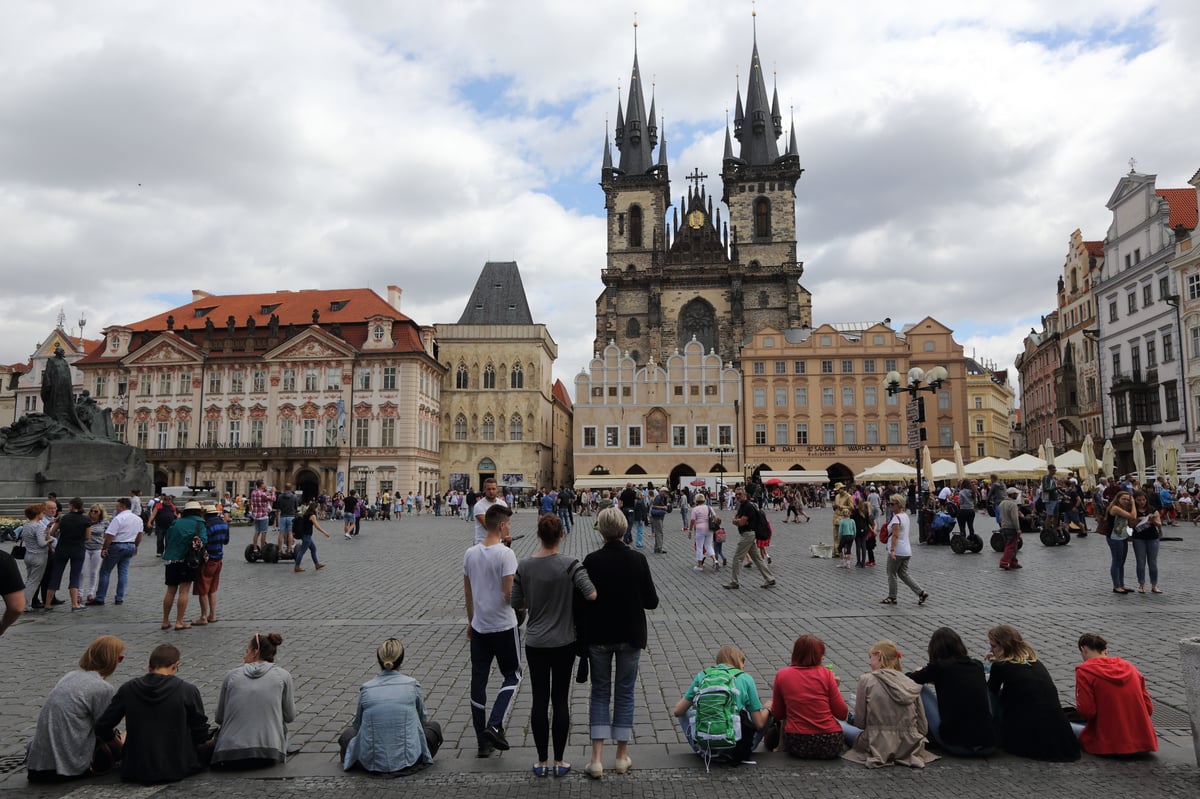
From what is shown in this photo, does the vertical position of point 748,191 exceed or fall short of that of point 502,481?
it exceeds it

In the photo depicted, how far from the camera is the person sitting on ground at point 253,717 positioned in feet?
17.0

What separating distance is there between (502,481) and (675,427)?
13055 mm

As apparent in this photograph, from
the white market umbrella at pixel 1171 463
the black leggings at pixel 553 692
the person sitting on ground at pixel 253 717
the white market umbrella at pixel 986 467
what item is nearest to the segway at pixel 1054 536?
the white market umbrella at pixel 986 467

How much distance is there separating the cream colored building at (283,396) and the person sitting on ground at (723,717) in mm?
51224

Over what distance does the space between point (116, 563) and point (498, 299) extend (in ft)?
181

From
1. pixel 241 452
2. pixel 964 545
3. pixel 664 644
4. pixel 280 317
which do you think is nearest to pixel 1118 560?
pixel 964 545

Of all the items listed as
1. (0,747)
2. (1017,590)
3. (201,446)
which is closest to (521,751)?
(0,747)

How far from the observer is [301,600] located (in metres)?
12.1

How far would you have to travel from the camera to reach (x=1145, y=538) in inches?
468

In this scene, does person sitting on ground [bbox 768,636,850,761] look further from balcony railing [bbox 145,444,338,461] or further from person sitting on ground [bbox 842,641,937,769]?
balcony railing [bbox 145,444,338,461]

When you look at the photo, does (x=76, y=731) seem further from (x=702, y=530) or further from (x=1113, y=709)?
(x=702, y=530)

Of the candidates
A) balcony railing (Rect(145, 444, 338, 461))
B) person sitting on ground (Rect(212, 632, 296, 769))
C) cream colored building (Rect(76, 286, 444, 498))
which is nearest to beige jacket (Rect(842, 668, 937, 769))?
person sitting on ground (Rect(212, 632, 296, 769))

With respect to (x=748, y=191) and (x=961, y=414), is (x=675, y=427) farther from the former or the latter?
(x=748, y=191)

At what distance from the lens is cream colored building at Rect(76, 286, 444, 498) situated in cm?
5569
